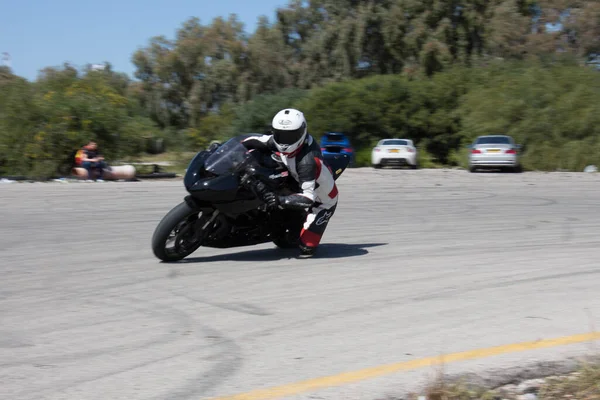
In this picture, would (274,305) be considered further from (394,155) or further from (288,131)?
(394,155)

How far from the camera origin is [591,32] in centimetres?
4962

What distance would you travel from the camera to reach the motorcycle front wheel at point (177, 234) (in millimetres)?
7941

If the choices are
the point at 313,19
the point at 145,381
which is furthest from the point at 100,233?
the point at 313,19

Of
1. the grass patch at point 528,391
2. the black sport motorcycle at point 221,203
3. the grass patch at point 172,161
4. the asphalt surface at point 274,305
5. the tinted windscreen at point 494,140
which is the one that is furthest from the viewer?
the tinted windscreen at point 494,140

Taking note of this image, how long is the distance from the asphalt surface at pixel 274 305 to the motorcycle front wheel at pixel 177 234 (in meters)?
0.15

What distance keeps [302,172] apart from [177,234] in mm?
1487

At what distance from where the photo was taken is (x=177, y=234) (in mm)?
8156

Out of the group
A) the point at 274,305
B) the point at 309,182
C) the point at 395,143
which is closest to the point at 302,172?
the point at 309,182

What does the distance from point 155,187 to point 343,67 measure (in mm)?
43070

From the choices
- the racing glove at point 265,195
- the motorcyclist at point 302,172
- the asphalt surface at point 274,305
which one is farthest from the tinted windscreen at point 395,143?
the racing glove at point 265,195

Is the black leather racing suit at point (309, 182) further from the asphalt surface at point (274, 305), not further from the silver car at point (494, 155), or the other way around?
the silver car at point (494, 155)

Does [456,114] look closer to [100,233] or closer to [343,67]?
[343,67]

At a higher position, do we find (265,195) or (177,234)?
(265,195)

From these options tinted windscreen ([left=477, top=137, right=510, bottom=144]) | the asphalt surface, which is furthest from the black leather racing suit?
tinted windscreen ([left=477, top=137, right=510, bottom=144])
